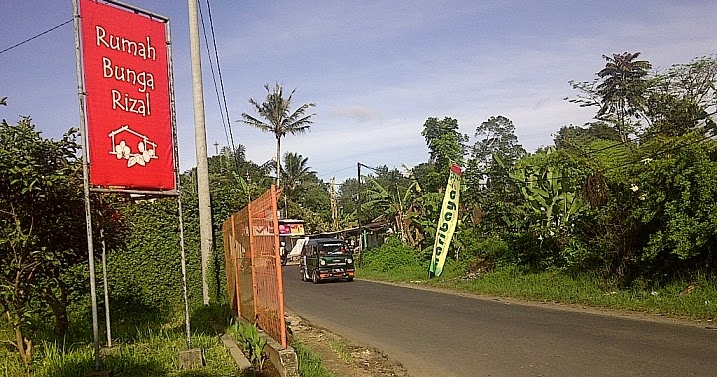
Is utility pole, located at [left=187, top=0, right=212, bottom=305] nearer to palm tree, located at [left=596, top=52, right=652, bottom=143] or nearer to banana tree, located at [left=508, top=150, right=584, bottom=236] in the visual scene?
banana tree, located at [left=508, top=150, right=584, bottom=236]

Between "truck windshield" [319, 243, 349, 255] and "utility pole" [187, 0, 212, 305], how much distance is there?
1416cm

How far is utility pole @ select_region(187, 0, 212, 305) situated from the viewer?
1404 centimetres

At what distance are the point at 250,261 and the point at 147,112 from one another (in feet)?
8.75

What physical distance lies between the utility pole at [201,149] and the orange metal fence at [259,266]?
7.58 feet

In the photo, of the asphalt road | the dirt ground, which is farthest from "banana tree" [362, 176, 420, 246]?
the dirt ground

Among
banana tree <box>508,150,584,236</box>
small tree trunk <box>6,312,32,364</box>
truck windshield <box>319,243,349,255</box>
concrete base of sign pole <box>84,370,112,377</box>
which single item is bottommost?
concrete base of sign pole <box>84,370,112,377</box>

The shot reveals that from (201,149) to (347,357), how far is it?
20.1 ft

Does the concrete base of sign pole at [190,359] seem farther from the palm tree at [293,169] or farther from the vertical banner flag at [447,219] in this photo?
the palm tree at [293,169]

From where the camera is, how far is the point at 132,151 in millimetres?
7746

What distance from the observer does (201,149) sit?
553 inches

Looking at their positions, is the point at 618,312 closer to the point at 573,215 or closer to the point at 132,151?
the point at 573,215

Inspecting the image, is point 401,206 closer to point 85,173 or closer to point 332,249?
point 332,249

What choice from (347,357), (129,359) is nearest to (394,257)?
(347,357)

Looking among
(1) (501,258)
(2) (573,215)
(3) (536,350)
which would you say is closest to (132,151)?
(3) (536,350)
